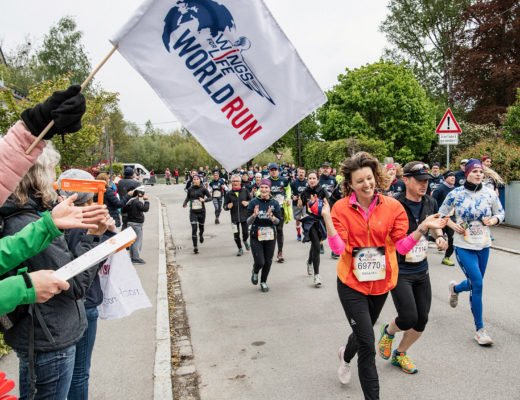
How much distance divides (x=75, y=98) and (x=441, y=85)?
130 feet

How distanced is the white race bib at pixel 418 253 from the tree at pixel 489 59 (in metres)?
26.3

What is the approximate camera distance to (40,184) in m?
2.40

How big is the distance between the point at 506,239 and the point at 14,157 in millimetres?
11686

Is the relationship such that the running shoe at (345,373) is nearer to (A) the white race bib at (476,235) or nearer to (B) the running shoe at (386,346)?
(B) the running shoe at (386,346)

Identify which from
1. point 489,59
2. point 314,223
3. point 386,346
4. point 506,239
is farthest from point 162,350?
point 489,59

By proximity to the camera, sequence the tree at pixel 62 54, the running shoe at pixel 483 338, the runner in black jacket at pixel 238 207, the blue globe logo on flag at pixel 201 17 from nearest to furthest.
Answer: the blue globe logo on flag at pixel 201 17 < the running shoe at pixel 483 338 < the runner in black jacket at pixel 238 207 < the tree at pixel 62 54

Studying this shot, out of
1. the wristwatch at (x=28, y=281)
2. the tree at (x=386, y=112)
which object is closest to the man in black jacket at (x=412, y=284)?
the wristwatch at (x=28, y=281)

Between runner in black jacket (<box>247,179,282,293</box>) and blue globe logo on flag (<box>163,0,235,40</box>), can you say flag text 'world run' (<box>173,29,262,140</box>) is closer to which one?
blue globe logo on flag (<box>163,0,235,40</box>)

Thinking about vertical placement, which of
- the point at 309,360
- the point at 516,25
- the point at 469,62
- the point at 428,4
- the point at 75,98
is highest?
the point at 428,4

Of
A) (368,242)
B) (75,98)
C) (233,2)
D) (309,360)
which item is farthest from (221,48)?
(309,360)

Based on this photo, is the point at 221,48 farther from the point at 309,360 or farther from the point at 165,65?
the point at 309,360

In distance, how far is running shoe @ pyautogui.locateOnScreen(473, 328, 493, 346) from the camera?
4945 mm

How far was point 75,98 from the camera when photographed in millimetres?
2105

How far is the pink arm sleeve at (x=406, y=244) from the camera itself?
3.65 meters
